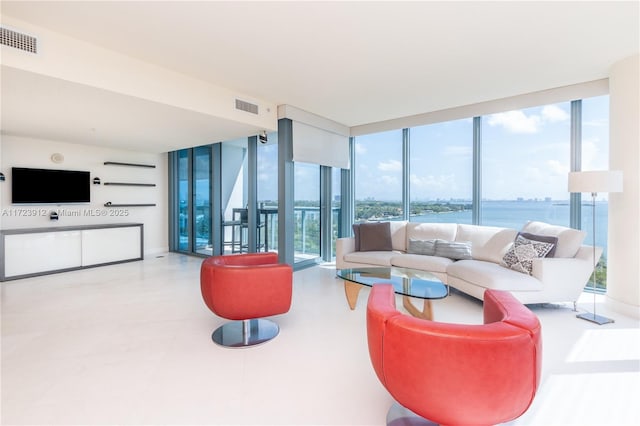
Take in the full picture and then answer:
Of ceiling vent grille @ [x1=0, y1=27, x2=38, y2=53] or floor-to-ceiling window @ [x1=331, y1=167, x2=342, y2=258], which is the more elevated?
ceiling vent grille @ [x1=0, y1=27, x2=38, y2=53]

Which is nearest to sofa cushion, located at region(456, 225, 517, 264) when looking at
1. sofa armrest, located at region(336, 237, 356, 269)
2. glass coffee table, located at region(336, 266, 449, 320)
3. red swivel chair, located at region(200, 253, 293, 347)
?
glass coffee table, located at region(336, 266, 449, 320)

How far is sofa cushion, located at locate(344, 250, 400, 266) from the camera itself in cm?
441

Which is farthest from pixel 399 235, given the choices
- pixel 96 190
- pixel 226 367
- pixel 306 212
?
pixel 96 190

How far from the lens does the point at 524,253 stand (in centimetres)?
354

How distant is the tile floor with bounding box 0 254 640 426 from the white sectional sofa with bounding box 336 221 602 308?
28 centimetres

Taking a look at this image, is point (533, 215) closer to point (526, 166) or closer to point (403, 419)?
point (526, 166)

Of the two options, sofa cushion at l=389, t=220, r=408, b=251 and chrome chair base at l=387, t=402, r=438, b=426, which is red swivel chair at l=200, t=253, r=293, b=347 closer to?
chrome chair base at l=387, t=402, r=438, b=426

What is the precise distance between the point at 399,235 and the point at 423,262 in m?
1.07

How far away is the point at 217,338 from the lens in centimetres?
274

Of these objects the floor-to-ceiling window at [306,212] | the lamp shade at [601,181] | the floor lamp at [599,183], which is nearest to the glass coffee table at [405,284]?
the floor lamp at [599,183]

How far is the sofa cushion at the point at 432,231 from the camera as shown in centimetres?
470

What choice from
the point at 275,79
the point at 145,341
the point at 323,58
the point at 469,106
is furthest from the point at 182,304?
the point at 469,106

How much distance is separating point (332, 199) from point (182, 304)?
3.44 metres

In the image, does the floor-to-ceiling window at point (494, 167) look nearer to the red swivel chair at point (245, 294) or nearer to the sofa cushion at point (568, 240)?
the sofa cushion at point (568, 240)
